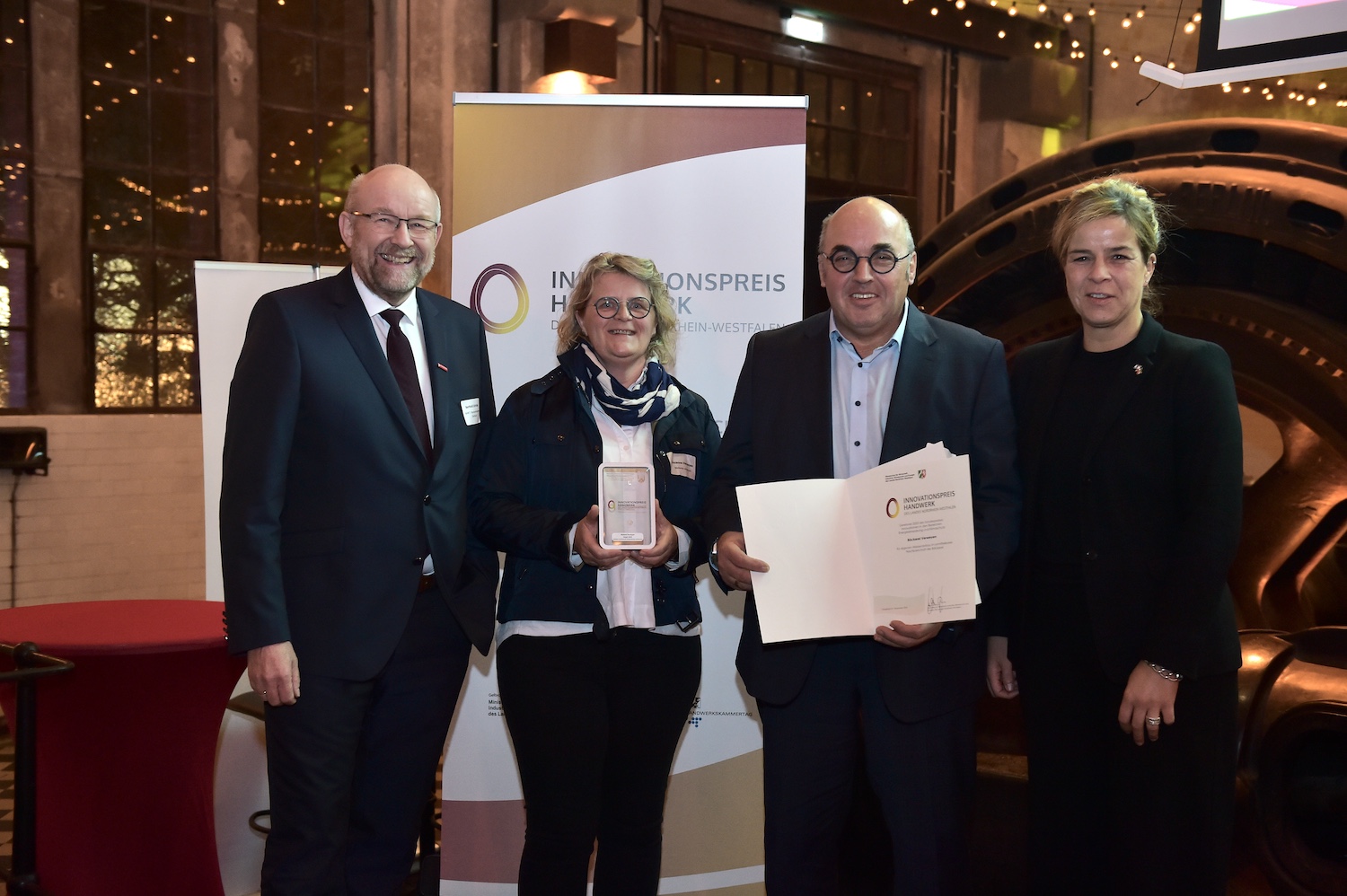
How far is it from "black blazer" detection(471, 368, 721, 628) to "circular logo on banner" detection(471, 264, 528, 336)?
0.77 m

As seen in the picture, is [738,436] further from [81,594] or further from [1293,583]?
[81,594]

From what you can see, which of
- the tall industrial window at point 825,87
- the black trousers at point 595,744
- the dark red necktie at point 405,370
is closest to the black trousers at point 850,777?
the black trousers at point 595,744

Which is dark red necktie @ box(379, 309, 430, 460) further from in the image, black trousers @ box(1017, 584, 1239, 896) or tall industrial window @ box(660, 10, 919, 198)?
tall industrial window @ box(660, 10, 919, 198)

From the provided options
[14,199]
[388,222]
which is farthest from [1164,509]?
[14,199]

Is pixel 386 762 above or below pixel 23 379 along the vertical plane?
below

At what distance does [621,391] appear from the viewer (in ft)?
7.97

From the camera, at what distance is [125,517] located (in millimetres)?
6137

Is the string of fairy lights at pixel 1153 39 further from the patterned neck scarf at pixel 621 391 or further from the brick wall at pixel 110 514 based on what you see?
the brick wall at pixel 110 514

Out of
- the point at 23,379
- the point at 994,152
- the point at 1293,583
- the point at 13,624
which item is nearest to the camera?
the point at 13,624

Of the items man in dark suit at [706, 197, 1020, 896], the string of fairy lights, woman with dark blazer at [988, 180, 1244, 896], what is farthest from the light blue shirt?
the string of fairy lights

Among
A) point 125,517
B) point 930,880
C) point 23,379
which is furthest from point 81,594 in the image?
point 930,880

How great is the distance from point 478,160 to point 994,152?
23.5 feet

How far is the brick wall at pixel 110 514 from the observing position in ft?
19.0

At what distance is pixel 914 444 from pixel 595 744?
2.98 ft
